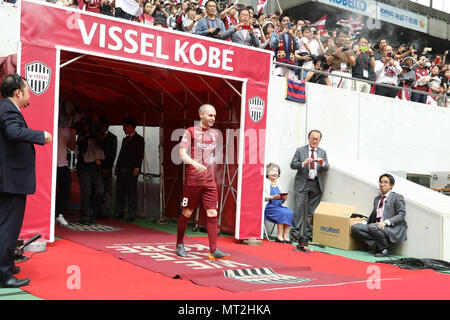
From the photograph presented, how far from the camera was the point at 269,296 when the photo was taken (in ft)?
13.8

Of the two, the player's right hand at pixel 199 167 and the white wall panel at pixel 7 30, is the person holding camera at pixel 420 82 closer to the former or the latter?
the player's right hand at pixel 199 167

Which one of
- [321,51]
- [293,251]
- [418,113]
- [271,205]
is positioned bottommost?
[293,251]

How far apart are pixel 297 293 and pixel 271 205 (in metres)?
4.09

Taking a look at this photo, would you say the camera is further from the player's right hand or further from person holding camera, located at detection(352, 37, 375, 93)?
the player's right hand

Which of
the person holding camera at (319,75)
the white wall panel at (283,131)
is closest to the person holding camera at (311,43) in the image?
the person holding camera at (319,75)

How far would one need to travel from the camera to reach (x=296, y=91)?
32.9ft

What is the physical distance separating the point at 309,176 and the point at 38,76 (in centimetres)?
530

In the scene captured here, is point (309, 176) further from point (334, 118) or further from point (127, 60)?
point (127, 60)

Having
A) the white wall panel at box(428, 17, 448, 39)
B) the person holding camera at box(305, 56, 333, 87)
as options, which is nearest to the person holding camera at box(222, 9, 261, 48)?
the person holding camera at box(305, 56, 333, 87)

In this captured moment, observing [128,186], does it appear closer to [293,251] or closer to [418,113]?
[293,251]
